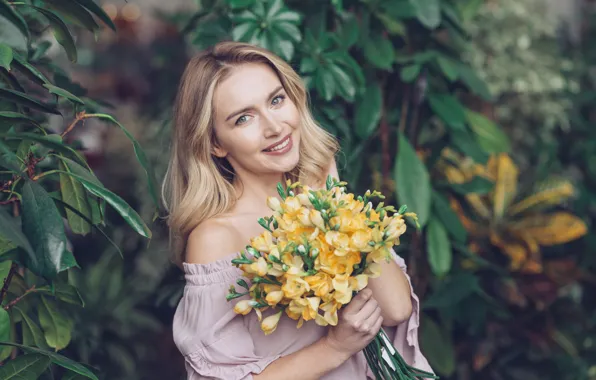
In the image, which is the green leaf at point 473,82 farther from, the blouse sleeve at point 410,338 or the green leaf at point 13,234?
the green leaf at point 13,234

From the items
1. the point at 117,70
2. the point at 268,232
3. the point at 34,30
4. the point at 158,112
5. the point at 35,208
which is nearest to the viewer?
the point at 35,208


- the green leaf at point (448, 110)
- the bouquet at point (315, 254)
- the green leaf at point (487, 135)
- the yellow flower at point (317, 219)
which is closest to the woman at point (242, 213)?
the bouquet at point (315, 254)

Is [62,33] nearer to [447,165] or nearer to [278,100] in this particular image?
[278,100]

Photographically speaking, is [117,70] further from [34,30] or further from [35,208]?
[35,208]

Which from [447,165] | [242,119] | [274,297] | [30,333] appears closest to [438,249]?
[447,165]

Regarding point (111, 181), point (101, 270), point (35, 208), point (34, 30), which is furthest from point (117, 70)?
point (35, 208)

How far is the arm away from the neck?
0.96 ft

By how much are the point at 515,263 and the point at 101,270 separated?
5.79 feet

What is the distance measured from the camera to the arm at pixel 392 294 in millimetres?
1561

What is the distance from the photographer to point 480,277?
9.16ft

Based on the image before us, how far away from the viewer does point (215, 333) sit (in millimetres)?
1448

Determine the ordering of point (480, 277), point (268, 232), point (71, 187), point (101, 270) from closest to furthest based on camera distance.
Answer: point (268, 232) → point (71, 187) → point (480, 277) → point (101, 270)

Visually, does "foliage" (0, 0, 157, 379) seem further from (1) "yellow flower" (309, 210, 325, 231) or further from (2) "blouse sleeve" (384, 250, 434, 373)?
(2) "blouse sleeve" (384, 250, 434, 373)

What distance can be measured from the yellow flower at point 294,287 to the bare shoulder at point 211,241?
24 centimetres
